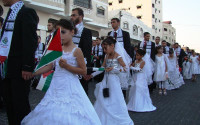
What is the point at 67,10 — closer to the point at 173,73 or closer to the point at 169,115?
the point at 173,73

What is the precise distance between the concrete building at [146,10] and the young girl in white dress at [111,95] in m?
48.2

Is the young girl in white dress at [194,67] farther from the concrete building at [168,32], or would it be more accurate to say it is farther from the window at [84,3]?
the concrete building at [168,32]

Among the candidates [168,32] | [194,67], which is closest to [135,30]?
[194,67]

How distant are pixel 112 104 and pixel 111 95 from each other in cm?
20

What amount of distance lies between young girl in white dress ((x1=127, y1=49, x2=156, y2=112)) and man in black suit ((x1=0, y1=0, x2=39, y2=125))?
3.89 m

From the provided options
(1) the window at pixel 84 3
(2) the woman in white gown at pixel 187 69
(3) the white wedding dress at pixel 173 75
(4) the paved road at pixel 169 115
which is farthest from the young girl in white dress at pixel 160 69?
(1) the window at pixel 84 3

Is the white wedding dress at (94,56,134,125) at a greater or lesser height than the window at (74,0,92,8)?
lesser

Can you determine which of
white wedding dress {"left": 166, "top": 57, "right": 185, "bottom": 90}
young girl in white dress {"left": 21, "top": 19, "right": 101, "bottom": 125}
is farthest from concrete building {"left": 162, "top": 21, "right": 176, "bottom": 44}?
young girl in white dress {"left": 21, "top": 19, "right": 101, "bottom": 125}

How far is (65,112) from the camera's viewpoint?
101 inches

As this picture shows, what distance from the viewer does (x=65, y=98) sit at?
2.68 meters

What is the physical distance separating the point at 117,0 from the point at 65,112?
56427 millimetres

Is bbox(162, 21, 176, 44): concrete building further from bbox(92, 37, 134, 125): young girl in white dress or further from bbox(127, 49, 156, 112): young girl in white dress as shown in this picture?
bbox(92, 37, 134, 125): young girl in white dress

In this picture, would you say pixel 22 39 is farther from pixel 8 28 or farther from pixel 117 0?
pixel 117 0

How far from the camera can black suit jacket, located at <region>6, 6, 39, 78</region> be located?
9.28ft
